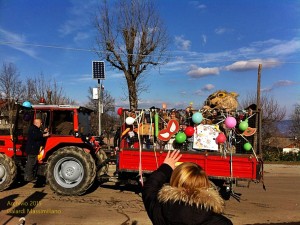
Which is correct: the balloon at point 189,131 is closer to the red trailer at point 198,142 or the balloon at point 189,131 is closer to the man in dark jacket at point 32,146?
the red trailer at point 198,142

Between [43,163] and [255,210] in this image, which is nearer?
[255,210]

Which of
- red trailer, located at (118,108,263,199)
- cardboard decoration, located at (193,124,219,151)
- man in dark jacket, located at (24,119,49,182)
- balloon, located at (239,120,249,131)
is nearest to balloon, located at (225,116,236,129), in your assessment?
red trailer, located at (118,108,263,199)

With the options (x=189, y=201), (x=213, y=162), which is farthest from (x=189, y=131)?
(x=189, y=201)

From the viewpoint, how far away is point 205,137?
7.64m

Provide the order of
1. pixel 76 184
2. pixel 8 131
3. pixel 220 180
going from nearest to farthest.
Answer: pixel 220 180 < pixel 76 184 < pixel 8 131

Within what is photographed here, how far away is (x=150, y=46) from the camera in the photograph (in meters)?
18.2

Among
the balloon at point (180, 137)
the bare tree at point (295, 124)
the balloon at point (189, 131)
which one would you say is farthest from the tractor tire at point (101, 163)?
the bare tree at point (295, 124)

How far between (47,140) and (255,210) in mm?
5111

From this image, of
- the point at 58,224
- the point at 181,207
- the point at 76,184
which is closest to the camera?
the point at 181,207

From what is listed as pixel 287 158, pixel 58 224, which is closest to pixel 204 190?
pixel 58 224

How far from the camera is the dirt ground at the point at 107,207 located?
6.31 metres

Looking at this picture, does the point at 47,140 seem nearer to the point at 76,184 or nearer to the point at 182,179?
the point at 76,184

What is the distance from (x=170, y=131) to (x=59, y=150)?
9.07 ft

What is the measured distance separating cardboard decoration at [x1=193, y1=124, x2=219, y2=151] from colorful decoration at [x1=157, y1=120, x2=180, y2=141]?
17.8 inches
